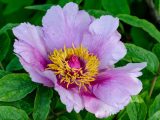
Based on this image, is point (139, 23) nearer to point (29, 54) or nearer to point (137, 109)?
point (137, 109)

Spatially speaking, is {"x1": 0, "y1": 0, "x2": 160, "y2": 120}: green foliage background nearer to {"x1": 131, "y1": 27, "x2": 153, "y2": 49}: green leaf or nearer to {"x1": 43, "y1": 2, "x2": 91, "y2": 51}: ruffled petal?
{"x1": 131, "y1": 27, "x2": 153, "y2": 49}: green leaf

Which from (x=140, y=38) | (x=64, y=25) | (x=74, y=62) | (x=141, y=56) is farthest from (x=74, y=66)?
(x=140, y=38)

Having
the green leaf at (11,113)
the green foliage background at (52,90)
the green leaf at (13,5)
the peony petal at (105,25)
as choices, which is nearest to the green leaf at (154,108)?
the green foliage background at (52,90)

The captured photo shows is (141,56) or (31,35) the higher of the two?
(31,35)

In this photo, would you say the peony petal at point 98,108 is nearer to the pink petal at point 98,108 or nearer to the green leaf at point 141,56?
the pink petal at point 98,108

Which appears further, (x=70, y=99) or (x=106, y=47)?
(x=106, y=47)
